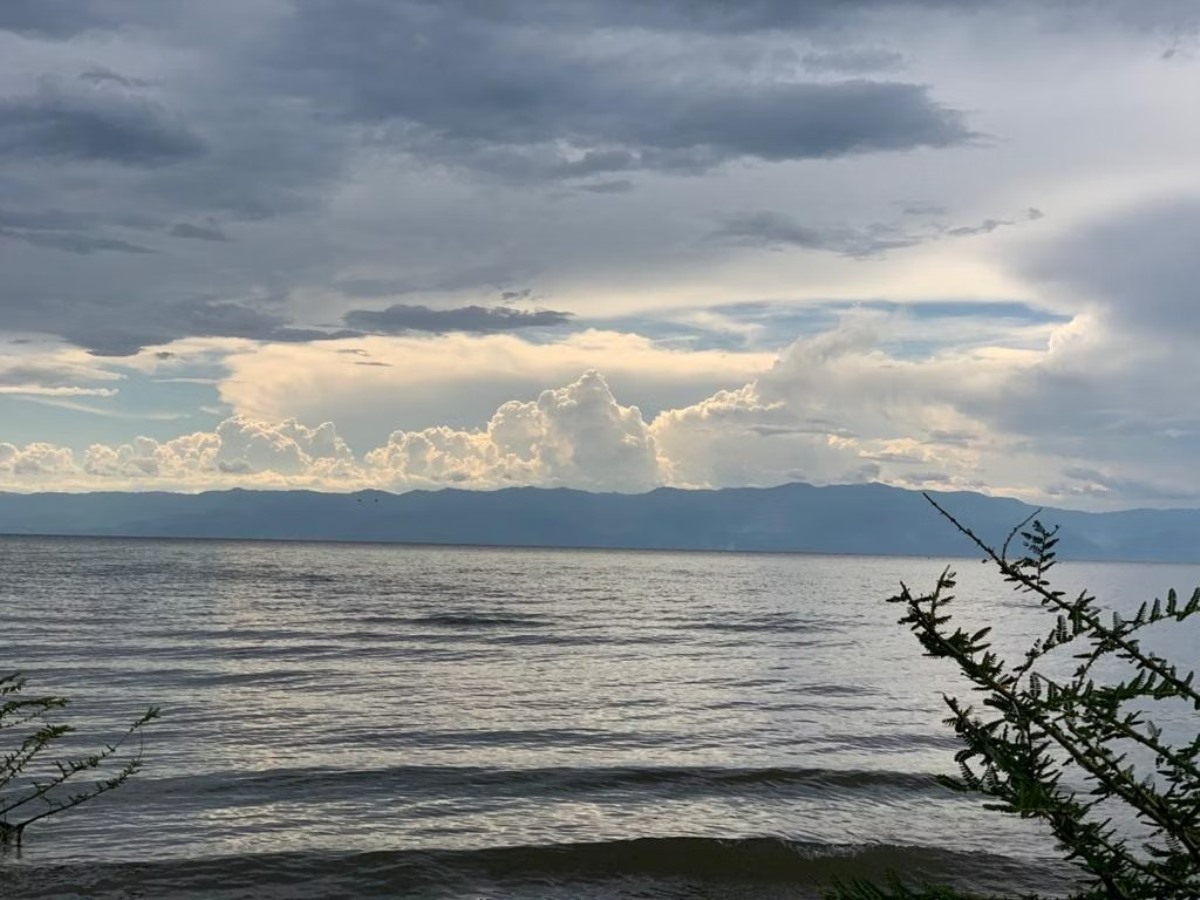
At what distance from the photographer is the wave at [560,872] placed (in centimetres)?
1288

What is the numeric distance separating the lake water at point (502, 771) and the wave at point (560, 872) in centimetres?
4

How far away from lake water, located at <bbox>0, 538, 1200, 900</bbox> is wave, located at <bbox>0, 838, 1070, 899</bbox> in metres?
0.04

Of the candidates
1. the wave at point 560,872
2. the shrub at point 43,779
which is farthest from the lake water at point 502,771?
the shrub at point 43,779

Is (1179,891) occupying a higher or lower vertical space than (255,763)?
higher

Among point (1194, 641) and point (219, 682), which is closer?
point (219, 682)

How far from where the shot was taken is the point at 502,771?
19.2 m

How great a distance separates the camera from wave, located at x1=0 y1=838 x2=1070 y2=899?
1288cm

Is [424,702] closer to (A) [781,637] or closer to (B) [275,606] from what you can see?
(A) [781,637]

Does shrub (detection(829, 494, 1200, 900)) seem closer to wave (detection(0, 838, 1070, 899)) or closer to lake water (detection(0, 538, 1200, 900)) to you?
lake water (detection(0, 538, 1200, 900))

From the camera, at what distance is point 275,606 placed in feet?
202

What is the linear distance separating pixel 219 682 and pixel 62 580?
6447 centimetres

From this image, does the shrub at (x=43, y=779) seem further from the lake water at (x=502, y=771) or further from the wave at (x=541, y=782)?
the wave at (x=541, y=782)

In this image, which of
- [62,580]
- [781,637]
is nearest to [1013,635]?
[781,637]

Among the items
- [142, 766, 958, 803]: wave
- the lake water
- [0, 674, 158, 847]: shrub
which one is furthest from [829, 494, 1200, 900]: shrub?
[142, 766, 958, 803]: wave
